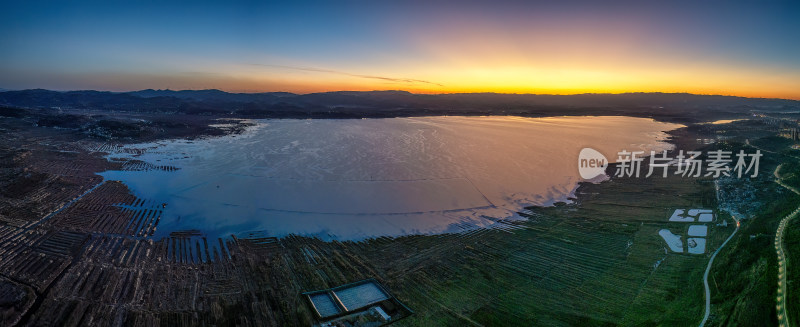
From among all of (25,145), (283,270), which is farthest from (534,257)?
(25,145)

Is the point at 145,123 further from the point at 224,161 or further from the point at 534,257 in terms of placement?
the point at 534,257
